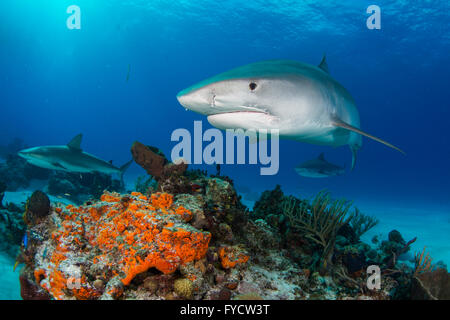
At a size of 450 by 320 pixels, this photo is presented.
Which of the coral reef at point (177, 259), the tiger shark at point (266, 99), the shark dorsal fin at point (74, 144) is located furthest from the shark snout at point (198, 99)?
the shark dorsal fin at point (74, 144)

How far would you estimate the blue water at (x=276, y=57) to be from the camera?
125ft

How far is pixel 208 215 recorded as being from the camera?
2.95 m

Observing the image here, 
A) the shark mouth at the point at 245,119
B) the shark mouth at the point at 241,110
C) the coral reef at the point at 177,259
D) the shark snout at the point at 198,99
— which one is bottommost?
the coral reef at the point at 177,259

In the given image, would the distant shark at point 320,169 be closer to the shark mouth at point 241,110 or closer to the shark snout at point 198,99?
the shark mouth at point 241,110

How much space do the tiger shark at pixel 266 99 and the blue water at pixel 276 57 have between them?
45.6ft

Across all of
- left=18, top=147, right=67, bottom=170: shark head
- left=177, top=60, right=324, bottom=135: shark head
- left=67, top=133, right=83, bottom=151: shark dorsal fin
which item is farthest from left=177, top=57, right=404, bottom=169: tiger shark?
left=18, top=147, right=67, bottom=170: shark head

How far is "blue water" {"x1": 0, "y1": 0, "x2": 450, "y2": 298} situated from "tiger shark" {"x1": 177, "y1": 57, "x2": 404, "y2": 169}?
13.9 metres

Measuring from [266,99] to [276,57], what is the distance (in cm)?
5831

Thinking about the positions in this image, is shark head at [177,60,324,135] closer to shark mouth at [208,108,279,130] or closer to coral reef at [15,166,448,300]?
shark mouth at [208,108,279,130]

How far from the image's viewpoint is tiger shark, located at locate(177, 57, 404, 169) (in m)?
2.71
